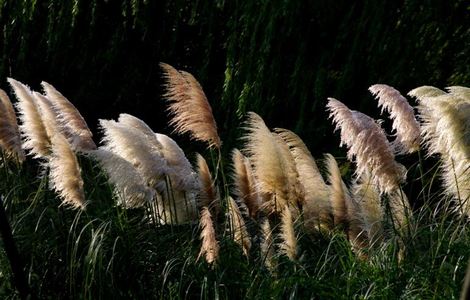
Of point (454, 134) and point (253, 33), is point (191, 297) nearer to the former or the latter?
point (454, 134)

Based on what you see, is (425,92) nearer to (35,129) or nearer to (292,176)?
(292,176)

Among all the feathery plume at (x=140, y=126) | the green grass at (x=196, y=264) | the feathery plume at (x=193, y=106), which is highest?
the feathery plume at (x=193, y=106)

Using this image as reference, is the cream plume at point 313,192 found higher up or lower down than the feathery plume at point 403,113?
lower down

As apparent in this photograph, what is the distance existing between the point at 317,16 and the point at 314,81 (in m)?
0.42

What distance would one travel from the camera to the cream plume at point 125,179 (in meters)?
4.51

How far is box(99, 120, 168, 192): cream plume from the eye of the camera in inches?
183

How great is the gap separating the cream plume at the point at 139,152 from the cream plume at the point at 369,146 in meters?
0.86

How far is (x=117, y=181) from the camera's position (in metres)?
4.54

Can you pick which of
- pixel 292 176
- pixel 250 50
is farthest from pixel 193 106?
pixel 250 50

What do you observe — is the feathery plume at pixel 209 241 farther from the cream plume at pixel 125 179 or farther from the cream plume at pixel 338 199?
the cream plume at pixel 338 199

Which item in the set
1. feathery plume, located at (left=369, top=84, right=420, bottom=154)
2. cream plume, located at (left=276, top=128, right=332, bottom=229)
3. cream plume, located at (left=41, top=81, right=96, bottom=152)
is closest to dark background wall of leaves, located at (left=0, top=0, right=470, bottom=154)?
cream plume, located at (left=276, top=128, right=332, bottom=229)

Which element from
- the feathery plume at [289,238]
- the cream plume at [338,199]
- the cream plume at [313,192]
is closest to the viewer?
the feathery plume at [289,238]

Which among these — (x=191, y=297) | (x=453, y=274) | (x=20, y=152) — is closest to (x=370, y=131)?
(x=453, y=274)

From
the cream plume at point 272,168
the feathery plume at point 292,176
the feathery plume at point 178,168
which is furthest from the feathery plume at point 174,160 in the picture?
the feathery plume at point 292,176
